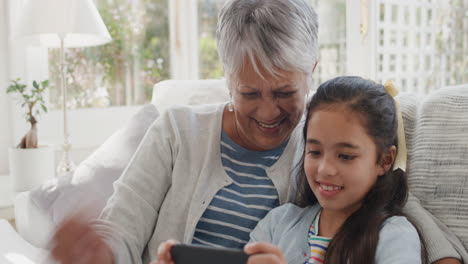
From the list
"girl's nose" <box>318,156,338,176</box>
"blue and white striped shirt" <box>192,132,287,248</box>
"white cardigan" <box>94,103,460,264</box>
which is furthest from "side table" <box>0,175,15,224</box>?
"girl's nose" <box>318,156,338,176</box>

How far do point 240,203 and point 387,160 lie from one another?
1.26ft

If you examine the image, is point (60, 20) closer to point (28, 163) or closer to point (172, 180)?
point (28, 163)

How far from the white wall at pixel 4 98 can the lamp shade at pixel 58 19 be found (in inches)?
12.1

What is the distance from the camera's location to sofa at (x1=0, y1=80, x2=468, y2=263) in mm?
1175

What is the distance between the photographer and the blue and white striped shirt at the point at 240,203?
50.5 inches

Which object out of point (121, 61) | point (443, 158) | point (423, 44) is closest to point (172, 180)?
point (443, 158)

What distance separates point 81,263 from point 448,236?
0.79m

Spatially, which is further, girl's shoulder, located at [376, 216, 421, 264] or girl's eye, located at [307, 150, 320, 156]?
girl's eye, located at [307, 150, 320, 156]

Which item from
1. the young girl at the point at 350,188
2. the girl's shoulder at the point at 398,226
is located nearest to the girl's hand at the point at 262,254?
the young girl at the point at 350,188

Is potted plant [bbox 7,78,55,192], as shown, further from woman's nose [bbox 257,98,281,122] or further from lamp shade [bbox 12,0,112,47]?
woman's nose [bbox 257,98,281,122]

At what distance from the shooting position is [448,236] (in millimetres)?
1127

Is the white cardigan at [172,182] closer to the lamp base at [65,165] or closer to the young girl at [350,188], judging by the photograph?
the young girl at [350,188]

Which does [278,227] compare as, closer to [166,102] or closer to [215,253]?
[215,253]

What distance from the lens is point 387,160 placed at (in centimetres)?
121
